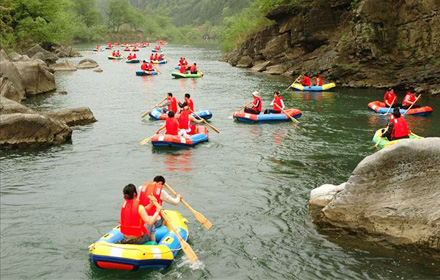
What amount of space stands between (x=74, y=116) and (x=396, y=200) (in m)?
14.7

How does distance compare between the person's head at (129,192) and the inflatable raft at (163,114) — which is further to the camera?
the inflatable raft at (163,114)

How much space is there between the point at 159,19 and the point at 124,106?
135033mm

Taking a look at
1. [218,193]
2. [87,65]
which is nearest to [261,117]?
[218,193]

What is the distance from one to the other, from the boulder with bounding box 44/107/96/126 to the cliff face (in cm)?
1901

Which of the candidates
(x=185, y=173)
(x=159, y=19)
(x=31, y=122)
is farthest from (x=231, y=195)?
(x=159, y=19)

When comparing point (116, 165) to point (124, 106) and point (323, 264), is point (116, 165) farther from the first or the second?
point (124, 106)

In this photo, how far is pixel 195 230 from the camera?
10.4 m

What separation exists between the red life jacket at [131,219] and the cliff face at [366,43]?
79.5 ft

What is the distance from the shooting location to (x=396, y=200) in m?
9.34

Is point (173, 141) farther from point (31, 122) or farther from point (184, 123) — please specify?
point (31, 122)

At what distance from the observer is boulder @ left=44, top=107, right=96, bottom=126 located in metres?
19.9

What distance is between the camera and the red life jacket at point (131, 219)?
8.45 m

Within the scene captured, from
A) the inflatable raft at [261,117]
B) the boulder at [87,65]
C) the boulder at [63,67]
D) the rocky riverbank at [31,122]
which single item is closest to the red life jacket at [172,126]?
the rocky riverbank at [31,122]

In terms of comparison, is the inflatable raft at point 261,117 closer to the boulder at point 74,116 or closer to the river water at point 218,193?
the river water at point 218,193
